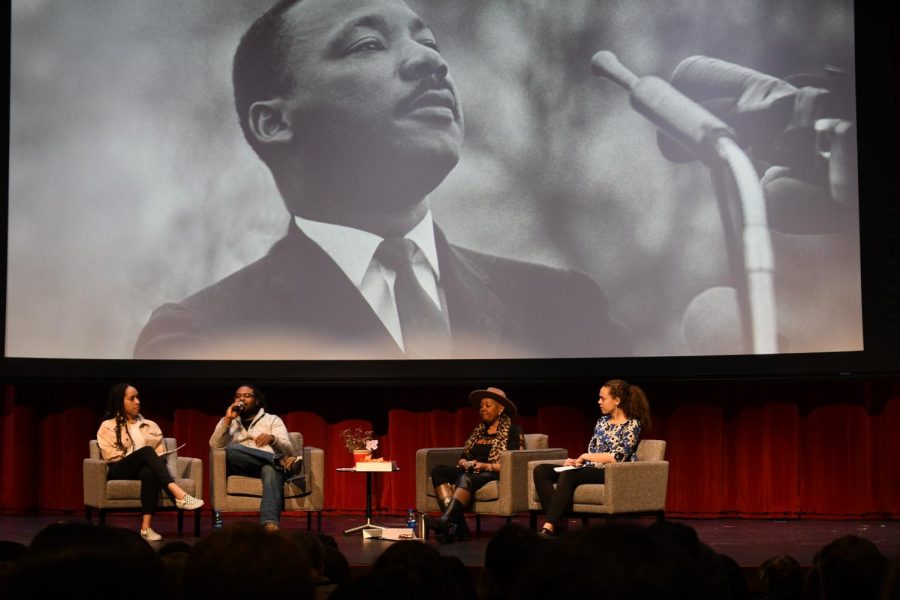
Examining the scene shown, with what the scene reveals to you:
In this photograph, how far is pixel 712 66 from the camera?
22.9 feet

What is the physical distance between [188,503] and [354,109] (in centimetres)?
260

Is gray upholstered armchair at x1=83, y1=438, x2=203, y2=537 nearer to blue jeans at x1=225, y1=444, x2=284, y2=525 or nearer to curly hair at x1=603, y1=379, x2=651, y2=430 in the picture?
blue jeans at x1=225, y1=444, x2=284, y2=525

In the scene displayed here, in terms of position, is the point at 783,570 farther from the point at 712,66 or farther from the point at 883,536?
the point at 712,66

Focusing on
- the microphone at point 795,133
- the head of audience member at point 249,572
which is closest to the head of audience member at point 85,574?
the head of audience member at point 249,572

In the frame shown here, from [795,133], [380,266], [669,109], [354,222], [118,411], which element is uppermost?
[669,109]

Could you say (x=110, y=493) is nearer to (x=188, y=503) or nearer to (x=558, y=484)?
(x=188, y=503)

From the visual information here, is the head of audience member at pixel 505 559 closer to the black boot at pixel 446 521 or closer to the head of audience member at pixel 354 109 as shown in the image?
the black boot at pixel 446 521

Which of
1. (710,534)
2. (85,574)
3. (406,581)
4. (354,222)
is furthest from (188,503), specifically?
(85,574)

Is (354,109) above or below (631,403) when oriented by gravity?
above

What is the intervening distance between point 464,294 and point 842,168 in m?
2.35

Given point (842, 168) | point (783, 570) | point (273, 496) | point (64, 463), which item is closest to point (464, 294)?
point (273, 496)

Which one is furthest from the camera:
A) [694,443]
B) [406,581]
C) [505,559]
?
[694,443]

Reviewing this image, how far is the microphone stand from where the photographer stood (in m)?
6.85

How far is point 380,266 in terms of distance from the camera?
7.15 metres
